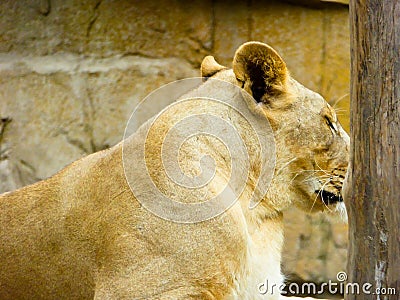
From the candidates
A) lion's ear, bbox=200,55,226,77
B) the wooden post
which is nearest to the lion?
lion's ear, bbox=200,55,226,77

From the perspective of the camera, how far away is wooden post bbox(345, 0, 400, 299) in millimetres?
3256

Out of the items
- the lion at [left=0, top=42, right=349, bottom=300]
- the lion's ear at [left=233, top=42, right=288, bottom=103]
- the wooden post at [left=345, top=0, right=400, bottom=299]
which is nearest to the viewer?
the wooden post at [left=345, top=0, right=400, bottom=299]

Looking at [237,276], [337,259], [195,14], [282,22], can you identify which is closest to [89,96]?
[195,14]

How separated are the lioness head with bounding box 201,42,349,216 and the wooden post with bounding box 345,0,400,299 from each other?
0.66 m

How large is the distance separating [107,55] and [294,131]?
238cm

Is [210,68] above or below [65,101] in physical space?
above

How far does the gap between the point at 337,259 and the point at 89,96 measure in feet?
6.96

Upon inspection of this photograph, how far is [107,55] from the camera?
6156 mm

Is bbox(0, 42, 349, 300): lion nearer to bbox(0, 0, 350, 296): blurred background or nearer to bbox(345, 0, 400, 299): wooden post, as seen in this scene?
bbox(345, 0, 400, 299): wooden post

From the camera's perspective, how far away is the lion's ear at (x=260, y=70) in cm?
398

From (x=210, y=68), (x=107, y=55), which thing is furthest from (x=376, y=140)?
(x=107, y=55)

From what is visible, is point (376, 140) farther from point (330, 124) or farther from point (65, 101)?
point (65, 101)

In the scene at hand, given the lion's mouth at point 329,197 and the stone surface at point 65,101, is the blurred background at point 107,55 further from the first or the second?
the lion's mouth at point 329,197

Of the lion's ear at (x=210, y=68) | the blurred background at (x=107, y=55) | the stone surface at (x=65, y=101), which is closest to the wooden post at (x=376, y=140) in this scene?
the lion's ear at (x=210, y=68)
